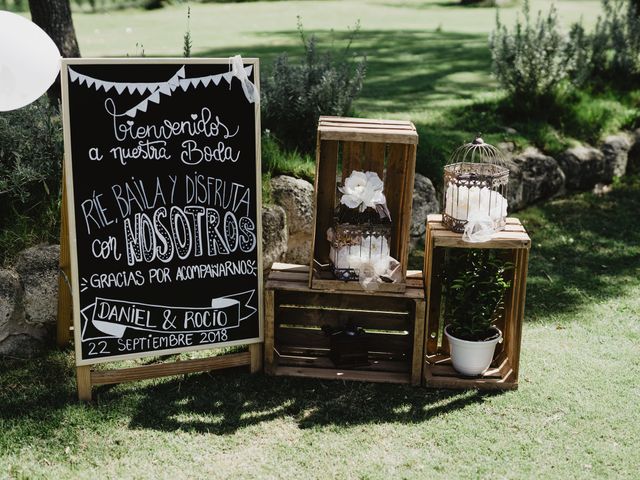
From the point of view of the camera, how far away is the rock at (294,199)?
16.8 ft

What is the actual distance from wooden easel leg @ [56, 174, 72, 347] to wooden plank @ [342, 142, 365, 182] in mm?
1466

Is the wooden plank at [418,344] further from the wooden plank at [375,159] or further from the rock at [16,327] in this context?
the rock at [16,327]

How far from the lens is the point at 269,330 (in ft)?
13.5

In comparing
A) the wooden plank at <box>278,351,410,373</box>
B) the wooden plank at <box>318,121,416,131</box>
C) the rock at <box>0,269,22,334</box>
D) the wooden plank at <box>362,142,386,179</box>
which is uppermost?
the wooden plank at <box>318,121,416,131</box>

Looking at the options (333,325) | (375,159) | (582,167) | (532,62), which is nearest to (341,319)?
(333,325)

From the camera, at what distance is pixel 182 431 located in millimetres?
3658

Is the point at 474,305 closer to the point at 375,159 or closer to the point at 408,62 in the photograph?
the point at 375,159

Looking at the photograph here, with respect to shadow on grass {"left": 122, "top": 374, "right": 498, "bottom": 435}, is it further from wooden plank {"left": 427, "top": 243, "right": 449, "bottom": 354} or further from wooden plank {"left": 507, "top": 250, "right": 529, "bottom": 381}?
wooden plank {"left": 427, "top": 243, "right": 449, "bottom": 354}

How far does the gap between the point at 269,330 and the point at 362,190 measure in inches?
36.2

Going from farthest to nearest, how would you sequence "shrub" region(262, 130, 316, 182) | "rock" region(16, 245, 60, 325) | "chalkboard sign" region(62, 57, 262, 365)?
"shrub" region(262, 130, 316, 182), "rock" region(16, 245, 60, 325), "chalkboard sign" region(62, 57, 262, 365)

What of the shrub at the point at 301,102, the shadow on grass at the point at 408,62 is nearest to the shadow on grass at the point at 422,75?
the shadow on grass at the point at 408,62

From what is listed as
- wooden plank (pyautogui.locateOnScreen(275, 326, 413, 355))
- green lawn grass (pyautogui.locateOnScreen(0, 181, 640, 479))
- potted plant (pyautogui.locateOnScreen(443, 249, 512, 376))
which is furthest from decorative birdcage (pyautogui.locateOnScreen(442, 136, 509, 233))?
green lawn grass (pyautogui.locateOnScreen(0, 181, 640, 479))

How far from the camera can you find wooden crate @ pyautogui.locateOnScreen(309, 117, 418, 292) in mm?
3779

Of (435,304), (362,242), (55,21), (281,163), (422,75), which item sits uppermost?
(55,21)
